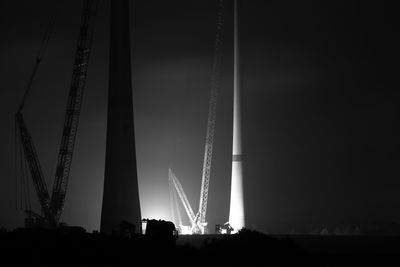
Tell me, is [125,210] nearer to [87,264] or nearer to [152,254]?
[152,254]

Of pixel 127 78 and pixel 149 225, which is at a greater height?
pixel 127 78

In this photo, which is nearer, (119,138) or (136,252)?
(136,252)

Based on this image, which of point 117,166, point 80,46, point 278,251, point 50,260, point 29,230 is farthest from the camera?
point 80,46

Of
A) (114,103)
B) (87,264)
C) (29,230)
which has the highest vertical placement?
(114,103)

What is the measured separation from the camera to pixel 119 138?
129000mm

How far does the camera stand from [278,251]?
92312mm

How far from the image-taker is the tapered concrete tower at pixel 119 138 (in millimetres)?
128500

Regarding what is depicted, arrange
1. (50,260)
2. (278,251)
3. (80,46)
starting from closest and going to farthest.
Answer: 1. (50,260)
2. (278,251)
3. (80,46)

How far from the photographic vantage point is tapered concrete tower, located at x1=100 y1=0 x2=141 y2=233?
422 feet

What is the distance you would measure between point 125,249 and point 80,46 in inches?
4744

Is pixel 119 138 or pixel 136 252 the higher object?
pixel 119 138

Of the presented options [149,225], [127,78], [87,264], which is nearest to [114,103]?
[127,78]

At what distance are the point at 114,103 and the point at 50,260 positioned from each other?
2395 inches

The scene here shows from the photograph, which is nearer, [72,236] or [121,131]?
[72,236]
